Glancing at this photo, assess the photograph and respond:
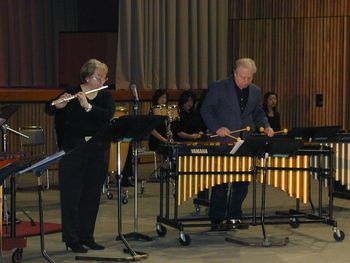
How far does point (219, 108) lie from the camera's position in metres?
9.21

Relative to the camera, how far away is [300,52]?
15.4m

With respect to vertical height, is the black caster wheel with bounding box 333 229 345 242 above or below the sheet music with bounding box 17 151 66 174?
below

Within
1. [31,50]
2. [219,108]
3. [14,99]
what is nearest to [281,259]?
[219,108]

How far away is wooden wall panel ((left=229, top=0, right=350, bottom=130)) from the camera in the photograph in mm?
15023

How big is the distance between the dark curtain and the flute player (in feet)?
31.9

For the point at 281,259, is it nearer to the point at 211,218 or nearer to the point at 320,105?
the point at 211,218

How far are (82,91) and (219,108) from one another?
163 centimetres

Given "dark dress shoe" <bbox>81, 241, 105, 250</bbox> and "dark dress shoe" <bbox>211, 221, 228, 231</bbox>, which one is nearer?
"dark dress shoe" <bbox>81, 241, 105, 250</bbox>

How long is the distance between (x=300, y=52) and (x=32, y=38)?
545 cm

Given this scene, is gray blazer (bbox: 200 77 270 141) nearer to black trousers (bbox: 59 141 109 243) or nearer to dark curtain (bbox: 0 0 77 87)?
black trousers (bbox: 59 141 109 243)

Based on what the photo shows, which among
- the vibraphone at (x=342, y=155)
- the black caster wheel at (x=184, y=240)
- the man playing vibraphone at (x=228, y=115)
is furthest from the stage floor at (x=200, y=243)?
the vibraphone at (x=342, y=155)

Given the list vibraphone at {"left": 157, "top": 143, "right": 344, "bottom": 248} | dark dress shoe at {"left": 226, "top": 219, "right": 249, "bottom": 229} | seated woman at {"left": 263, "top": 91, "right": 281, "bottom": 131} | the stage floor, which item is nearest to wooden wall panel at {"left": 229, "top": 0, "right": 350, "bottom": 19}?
seated woman at {"left": 263, "top": 91, "right": 281, "bottom": 131}

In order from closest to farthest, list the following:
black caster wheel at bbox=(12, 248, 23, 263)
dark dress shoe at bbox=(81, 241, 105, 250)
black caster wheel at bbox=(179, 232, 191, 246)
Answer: black caster wheel at bbox=(12, 248, 23, 263)
dark dress shoe at bbox=(81, 241, 105, 250)
black caster wheel at bbox=(179, 232, 191, 246)

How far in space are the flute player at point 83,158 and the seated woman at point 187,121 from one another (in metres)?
3.26
